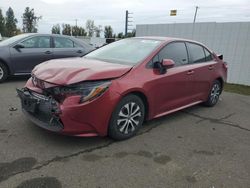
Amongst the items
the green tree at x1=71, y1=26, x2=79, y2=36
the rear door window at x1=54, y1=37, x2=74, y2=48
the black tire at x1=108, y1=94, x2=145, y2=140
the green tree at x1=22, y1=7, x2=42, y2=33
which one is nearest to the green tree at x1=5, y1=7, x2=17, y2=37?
the green tree at x1=22, y1=7, x2=42, y2=33

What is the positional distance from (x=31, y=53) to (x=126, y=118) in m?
4.97

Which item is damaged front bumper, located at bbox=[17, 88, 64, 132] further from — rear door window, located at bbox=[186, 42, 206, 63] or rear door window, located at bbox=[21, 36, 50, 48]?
rear door window, located at bbox=[21, 36, 50, 48]

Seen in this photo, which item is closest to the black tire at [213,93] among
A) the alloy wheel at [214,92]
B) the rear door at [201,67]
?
the alloy wheel at [214,92]

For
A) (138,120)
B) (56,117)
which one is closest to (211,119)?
(138,120)

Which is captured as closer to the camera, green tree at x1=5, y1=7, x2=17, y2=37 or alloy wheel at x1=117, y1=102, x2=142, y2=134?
alloy wheel at x1=117, y1=102, x2=142, y2=134

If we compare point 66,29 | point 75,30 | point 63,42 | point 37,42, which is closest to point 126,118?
point 37,42

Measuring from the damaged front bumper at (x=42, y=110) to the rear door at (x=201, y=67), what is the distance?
295cm

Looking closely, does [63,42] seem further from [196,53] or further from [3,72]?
[196,53]

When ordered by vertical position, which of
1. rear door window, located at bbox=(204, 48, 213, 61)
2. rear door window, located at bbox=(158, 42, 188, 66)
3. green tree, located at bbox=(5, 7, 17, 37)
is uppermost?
rear door window, located at bbox=(158, 42, 188, 66)

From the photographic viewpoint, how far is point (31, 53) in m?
7.75

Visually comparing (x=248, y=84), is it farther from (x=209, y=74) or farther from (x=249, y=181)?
(x=249, y=181)

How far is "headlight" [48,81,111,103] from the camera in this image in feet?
11.1

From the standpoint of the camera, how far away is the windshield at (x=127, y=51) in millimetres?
4309

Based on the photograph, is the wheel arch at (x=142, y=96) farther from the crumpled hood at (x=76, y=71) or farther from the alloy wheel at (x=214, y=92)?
the alloy wheel at (x=214, y=92)
